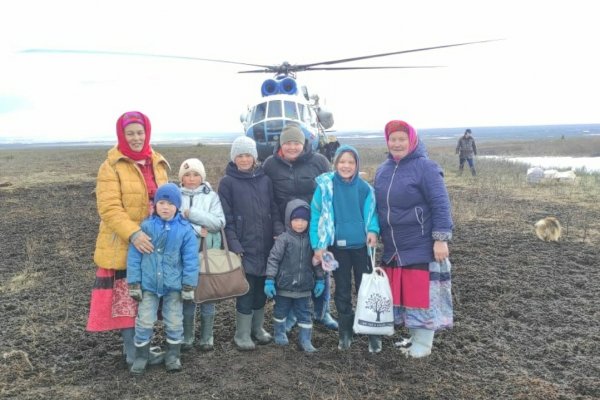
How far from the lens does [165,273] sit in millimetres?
3533

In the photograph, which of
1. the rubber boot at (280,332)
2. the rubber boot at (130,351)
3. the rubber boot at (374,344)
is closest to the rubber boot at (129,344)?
the rubber boot at (130,351)

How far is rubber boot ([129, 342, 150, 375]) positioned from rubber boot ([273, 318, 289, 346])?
1078 millimetres

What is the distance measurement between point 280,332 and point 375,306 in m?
0.91

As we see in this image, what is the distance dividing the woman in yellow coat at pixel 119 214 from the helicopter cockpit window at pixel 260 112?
857 cm

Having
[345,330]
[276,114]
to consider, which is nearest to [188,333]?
[345,330]

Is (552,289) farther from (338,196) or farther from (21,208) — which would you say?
(21,208)

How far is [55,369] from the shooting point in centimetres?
377

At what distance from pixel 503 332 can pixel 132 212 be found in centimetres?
344

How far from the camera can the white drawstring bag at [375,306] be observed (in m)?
3.81

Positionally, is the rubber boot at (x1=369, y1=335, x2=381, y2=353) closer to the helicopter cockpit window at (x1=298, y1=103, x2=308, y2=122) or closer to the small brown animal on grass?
the small brown animal on grass

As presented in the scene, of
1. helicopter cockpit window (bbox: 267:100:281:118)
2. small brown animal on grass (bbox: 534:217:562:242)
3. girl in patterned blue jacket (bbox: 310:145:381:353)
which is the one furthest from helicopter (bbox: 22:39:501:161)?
girl in patterned blue jacket (bbox: 310:145:381:353)

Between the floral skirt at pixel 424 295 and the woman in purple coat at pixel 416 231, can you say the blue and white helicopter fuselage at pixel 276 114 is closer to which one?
the woman in purple coat at pixel 416 231

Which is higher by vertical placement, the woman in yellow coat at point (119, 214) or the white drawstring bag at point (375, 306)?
the woman in yellow coat at point (119, 214)

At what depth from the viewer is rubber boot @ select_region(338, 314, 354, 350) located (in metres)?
4.11
